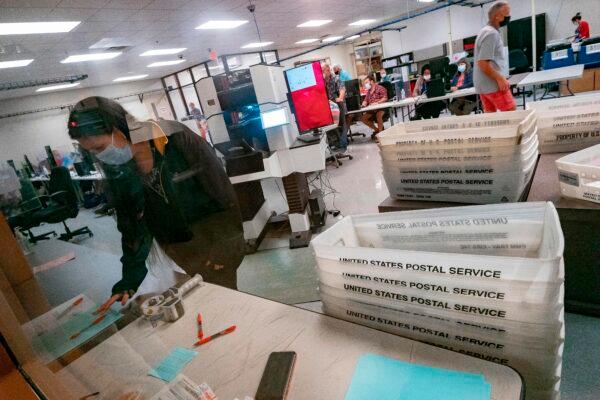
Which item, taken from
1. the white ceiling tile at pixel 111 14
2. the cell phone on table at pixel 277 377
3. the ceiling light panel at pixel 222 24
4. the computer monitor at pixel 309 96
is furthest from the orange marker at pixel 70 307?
the ceiling light panel at pixel 222 24

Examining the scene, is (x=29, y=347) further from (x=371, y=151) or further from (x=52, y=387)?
(x=371, y=151)

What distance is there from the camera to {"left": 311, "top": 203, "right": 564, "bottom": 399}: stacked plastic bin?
19.6 inches

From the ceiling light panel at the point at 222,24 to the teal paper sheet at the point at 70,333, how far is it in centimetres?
649

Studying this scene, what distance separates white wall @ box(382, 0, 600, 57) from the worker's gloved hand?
10582 mm

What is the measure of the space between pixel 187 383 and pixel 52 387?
0.22m

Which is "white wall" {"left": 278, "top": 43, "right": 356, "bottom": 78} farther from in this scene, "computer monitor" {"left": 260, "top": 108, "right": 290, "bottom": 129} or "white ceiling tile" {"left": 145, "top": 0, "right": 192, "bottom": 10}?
"computer monitor" {"left": 260, "top": 108, "right": 290, "bottom": 129}

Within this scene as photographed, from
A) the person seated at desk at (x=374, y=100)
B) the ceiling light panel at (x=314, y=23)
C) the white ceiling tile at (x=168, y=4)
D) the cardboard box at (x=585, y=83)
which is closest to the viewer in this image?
the white ceiling tile at (x=168, y=4)

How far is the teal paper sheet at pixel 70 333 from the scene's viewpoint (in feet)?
1.97

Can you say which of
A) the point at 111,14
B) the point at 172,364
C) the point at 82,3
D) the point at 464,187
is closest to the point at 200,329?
the point at 172,364

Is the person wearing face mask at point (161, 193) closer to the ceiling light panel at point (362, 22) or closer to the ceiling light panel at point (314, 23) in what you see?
the ceiling light panel at point (314, 23)

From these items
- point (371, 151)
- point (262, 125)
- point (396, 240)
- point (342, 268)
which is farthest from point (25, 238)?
point (371, 151)

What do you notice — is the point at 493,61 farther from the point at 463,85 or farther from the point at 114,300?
the point at 114,300

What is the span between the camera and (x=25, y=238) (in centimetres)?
58

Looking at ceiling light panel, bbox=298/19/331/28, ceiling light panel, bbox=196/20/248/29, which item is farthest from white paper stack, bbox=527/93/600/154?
ceiling light panel, bbox=298/19/331/28
